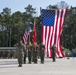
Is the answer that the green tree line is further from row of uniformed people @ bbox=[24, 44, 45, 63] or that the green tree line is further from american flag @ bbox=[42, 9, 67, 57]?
row of uniformed people @ bbox=[24, 44, 45, 63]

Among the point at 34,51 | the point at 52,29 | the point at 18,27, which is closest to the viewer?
the point at 34,51

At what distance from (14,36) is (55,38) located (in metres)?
82.3

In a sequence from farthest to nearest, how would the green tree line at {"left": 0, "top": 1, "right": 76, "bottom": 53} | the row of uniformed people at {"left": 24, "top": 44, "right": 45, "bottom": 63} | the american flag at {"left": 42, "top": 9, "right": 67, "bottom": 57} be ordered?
1. the green tree line at {"left": 0, "top": 1, "right": 76, "bottom": 53}
2. the american flag at {"left": 42, "top": 9, "right": 67, "bottom": 57}
3. the row of uniformed people at {"left": 24, "top": 44, "right": 45, "bottom": 63}

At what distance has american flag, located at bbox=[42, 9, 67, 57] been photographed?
30.8 meters

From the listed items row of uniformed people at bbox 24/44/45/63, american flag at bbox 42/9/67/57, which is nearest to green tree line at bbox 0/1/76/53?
american flag at bbox 42/9/67/57

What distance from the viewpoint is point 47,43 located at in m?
31.0

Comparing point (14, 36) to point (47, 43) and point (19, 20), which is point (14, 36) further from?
point (47, 43)

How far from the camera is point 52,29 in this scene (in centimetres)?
3097

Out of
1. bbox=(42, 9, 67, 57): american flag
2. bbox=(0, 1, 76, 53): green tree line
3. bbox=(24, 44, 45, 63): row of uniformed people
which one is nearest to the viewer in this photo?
bbox=(24, 44, 45, 63): row of uniformed people

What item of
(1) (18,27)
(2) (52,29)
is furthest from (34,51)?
(1) (18,27)

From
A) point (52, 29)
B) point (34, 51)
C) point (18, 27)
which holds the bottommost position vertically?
point (34, 51)

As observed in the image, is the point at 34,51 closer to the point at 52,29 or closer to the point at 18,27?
the point at 52,29

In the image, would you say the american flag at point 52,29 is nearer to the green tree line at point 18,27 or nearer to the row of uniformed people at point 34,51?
the row of uniformed people at point 34,51

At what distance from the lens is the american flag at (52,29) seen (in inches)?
1214
